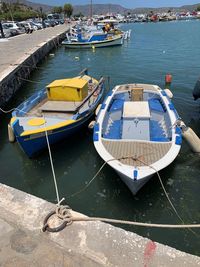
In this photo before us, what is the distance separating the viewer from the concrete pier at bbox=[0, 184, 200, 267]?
3.32 metres

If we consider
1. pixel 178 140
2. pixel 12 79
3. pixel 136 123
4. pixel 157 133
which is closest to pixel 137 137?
pixel 136 123

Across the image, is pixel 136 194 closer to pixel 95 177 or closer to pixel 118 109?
pixel 95 177

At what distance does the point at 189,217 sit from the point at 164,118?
425 cm

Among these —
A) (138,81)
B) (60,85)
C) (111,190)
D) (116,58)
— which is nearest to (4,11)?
(116,58)

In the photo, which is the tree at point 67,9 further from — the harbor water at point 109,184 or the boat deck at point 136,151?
the boat deck at point 136,151

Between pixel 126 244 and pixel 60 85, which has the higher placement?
pixel 60 85

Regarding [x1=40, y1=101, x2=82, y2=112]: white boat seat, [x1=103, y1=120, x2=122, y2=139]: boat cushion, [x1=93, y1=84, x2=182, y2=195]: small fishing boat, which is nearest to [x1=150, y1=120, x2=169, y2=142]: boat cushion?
[x1=93, y1=84, x2=182, y2=195]: small fishing boat

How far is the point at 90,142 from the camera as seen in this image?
952 centimetres

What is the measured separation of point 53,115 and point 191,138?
17.4 feet

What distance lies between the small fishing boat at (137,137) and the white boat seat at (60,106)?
1.23 m

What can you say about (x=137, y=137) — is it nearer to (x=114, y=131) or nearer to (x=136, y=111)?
(x=136, y=111)

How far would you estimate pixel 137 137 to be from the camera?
24.6 ft

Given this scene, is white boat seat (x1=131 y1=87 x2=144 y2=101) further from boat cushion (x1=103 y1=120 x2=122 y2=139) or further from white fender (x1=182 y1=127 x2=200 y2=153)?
white fender (x1=182 y1=127 x2=200 y2=153)

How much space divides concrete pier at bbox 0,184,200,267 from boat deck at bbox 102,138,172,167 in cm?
272
